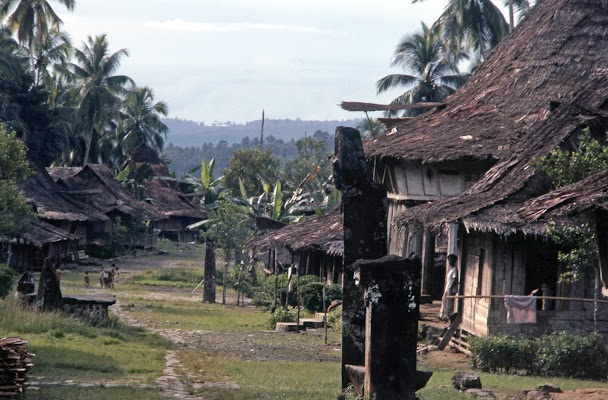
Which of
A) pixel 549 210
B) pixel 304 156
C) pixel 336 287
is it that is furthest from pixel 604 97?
pixel 304 156

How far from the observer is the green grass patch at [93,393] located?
13.6 metres

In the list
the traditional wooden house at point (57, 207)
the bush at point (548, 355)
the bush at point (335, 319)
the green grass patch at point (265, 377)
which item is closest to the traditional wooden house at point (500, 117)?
the bush at point (335, 319)

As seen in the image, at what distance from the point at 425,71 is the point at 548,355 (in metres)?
36.9

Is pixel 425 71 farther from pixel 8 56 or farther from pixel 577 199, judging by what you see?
pixel 577 199

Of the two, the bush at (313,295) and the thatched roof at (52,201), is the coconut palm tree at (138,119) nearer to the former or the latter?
the thatched roof at (52,201)

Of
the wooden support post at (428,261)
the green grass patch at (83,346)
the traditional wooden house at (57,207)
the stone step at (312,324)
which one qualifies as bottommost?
the green grass patch at (83,346)

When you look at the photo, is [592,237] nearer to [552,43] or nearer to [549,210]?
[549,210]

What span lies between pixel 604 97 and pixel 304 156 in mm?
47982

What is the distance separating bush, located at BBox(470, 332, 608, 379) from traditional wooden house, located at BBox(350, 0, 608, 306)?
350cm

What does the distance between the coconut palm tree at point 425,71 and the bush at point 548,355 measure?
35204 millimetres

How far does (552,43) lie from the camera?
26.6 metres

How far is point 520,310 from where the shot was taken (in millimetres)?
19250

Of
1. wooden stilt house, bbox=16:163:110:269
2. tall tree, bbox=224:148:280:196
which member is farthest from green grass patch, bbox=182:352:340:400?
tall tree, bbox=224:148:280:196

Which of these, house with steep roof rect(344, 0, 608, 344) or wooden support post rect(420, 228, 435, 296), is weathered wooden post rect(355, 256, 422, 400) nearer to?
house with steep roof rect(344, 0, 608, 344)
